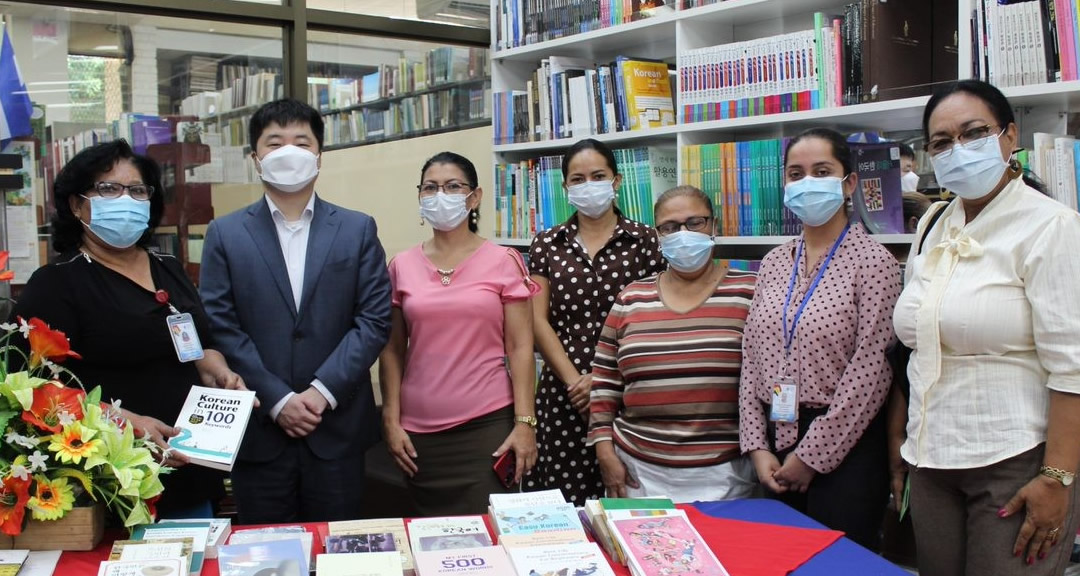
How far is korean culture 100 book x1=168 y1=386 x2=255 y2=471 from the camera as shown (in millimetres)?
2201

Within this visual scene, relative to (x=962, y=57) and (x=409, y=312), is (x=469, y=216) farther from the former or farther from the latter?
(x=962, y=57)

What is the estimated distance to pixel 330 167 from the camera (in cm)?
459

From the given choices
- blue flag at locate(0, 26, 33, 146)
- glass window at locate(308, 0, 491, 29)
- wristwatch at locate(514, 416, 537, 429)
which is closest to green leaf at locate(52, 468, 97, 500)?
wristwatch at locate(514, 416, 537, 429)

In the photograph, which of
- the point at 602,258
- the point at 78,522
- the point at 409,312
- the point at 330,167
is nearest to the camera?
the point at 78,522

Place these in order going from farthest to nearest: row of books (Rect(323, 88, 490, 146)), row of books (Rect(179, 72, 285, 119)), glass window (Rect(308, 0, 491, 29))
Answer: row of books (Rect(323, 88, 490, 146)) < glass window (Rect(308, 0, 491, 29)) < row of books (Rect(179, 72, 285, 119))

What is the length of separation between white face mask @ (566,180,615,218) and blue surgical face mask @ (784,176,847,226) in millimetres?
760

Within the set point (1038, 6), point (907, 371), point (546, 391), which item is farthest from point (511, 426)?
point (1038, 6)

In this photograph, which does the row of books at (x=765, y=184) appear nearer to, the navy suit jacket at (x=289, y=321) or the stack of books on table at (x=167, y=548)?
the navy suit jacket at (x=289, y=321)

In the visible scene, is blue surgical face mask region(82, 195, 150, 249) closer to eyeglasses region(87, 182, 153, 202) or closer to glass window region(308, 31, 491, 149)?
eyeglasses region(87, 182, 153, 202)

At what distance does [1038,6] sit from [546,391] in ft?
6.28

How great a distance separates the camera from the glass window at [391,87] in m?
4.50

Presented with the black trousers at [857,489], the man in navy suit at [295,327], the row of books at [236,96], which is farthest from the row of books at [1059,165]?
the row of books at [236,96]

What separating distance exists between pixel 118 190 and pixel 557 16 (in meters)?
2.43

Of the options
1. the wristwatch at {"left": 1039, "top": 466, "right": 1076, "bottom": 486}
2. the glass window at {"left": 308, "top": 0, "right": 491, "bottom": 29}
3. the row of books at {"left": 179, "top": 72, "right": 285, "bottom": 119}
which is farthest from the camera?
the glass window at {"left": 308, "top": 0, "right": 491, "bottom": 29}
